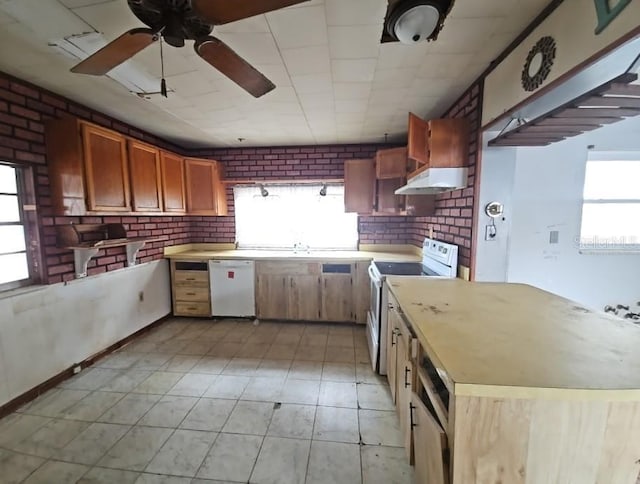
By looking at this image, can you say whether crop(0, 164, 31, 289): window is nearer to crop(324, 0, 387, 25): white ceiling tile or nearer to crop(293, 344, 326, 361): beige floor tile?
crop(293, 344, 326, 361): beige floor tile

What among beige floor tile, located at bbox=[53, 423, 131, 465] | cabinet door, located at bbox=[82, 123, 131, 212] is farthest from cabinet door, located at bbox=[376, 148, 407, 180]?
beige floor tile, located at bbox=[53, 423, 131, 465]

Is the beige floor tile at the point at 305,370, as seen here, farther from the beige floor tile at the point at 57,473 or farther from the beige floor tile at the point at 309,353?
the beige floor tile at the point at 57,473

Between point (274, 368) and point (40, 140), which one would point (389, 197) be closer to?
point (274, 368)

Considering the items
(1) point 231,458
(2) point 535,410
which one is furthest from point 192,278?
(2) point 535,410

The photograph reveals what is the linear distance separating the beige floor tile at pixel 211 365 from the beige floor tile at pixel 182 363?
0.05 meters

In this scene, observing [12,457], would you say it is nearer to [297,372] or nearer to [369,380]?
[297,372]

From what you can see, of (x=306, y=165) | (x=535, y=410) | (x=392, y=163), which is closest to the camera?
(x=535, y=410)

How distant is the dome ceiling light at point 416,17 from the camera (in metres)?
1.14

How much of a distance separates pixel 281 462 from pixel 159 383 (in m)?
1.33

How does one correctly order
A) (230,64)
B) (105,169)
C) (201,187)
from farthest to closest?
(201,187) → (105,169) → (230,64)

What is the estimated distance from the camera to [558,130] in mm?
1541


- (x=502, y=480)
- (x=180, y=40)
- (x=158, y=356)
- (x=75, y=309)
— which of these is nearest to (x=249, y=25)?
(x=180, y=40)

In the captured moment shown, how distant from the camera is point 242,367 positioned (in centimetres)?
258

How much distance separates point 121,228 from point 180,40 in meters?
2.30
